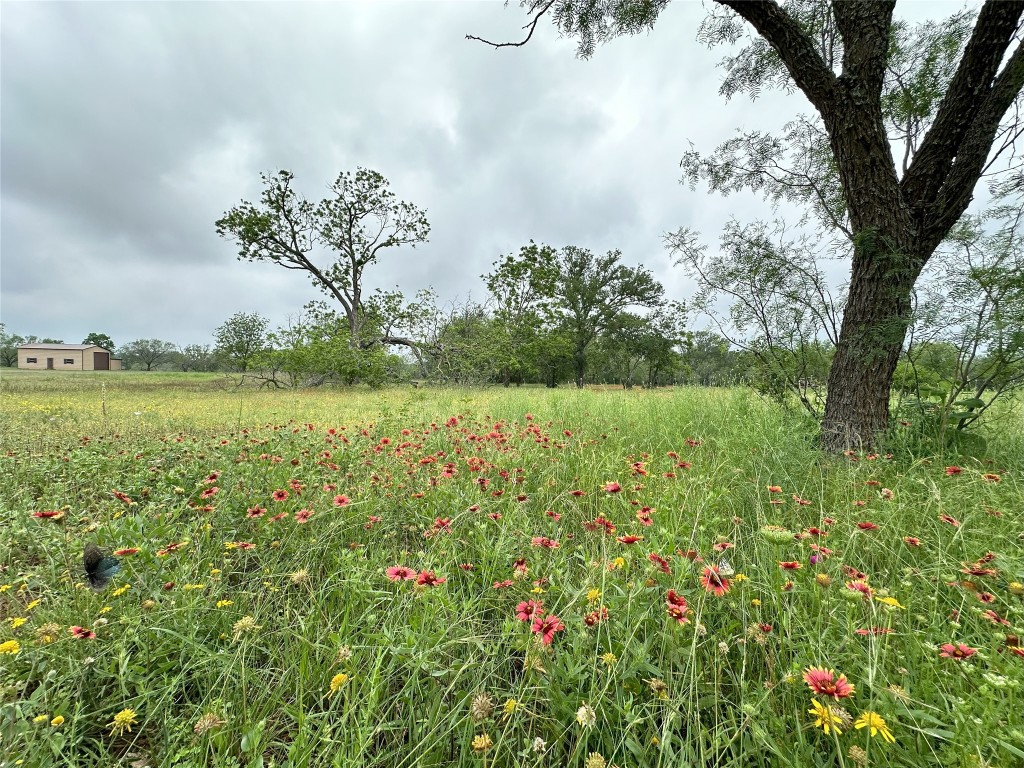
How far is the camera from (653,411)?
17.1 feet

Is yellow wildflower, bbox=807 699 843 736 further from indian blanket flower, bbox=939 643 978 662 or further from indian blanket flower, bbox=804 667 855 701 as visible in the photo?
indian blanket flower, bbox=939 643 978 662

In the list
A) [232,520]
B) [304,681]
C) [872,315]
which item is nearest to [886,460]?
[872,315]

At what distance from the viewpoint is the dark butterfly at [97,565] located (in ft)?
4.77

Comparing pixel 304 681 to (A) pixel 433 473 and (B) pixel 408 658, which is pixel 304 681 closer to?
(B) pixel 408 658

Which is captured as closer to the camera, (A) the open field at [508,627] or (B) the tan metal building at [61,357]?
(A) the open field at [508,627]

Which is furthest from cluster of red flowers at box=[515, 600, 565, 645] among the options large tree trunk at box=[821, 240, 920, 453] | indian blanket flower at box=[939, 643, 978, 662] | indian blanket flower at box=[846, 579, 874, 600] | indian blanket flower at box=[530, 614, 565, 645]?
large tree trunk at box=[821, 240, 920, 453]

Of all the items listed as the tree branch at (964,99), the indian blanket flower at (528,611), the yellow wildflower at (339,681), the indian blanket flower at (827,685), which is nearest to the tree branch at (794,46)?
the tree branch at (964,99)

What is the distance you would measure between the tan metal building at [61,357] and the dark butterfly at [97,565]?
251 feet

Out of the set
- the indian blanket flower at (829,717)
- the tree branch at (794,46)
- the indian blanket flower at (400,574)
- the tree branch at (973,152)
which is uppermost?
the tree branch at (794,46)

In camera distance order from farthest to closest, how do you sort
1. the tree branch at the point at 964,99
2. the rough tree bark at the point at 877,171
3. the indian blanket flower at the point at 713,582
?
1. the rough tree bark at the point at 877,171
2. the tree branch at the point at 964,99
3. the indian blanket flower at the point at 713,582

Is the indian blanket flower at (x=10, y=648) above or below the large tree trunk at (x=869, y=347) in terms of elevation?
below

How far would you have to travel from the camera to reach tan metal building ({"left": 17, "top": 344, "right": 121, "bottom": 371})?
55031 millimetres

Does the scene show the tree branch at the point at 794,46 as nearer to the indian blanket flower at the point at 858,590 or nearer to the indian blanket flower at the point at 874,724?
the indian blanket flower at the point at 858,590

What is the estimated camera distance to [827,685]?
782 mm
